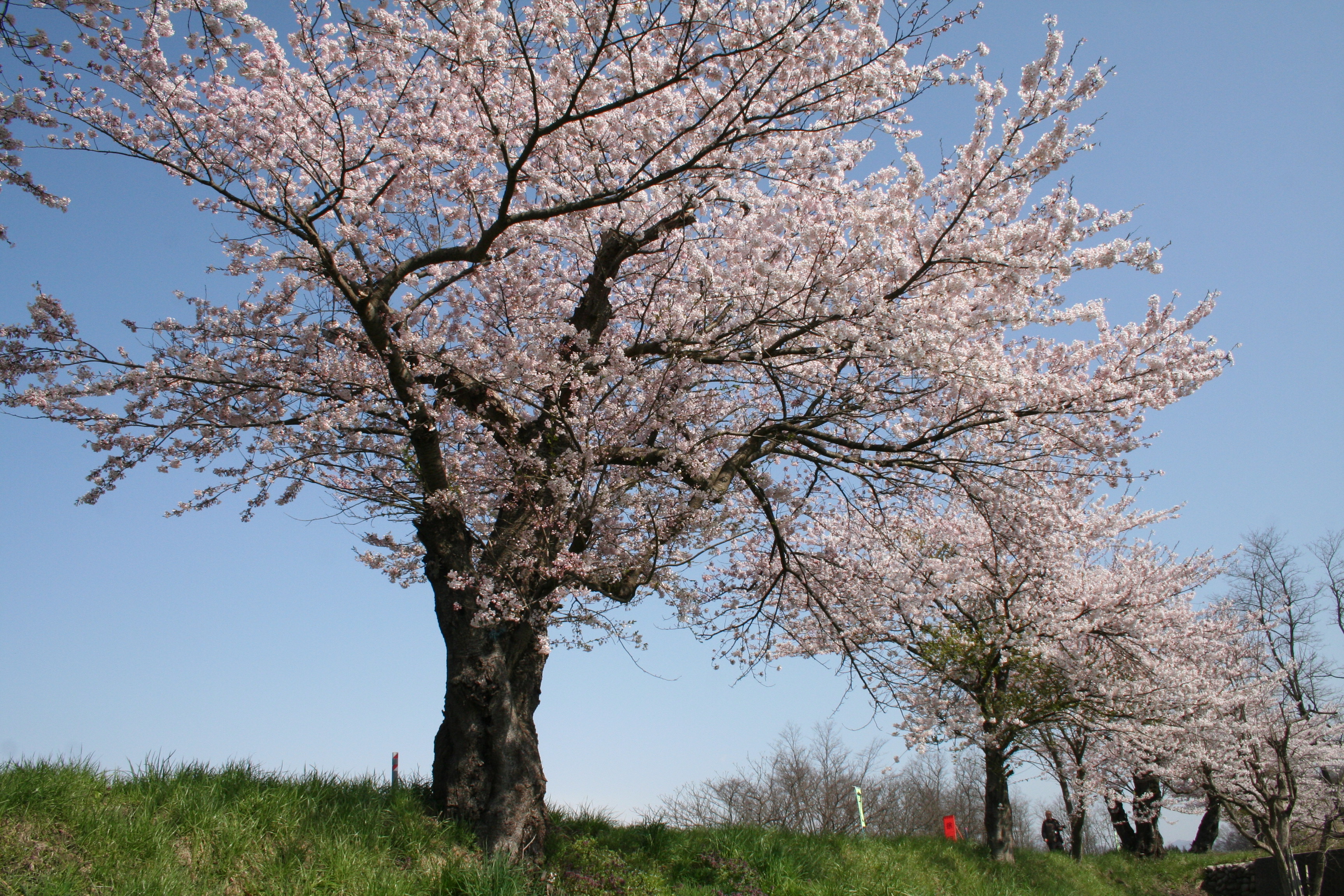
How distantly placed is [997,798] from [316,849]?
10.9 meters

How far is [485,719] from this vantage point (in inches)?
252

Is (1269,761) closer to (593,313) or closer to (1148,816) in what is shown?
(1148,816)

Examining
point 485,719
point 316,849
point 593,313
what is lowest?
point 316,849

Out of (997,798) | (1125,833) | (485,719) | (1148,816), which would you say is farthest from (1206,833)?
(485,719)

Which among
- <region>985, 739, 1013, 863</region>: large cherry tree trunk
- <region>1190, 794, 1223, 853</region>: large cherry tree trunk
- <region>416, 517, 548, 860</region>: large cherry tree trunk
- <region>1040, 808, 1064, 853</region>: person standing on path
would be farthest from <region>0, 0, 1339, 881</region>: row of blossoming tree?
<region>1190, 794, 1223, 853</region>: large cherry tree trunk

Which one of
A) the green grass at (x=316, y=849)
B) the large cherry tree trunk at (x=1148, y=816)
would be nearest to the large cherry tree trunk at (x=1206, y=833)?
the large cherry tree trunk at (x=1148, y=816)

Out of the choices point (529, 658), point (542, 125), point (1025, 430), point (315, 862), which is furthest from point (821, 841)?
point (542, 125)

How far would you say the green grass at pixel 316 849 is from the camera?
4.15m

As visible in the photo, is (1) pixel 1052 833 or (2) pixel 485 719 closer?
(2) pixel 485 719

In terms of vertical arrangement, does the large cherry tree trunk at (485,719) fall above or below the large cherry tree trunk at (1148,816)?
above

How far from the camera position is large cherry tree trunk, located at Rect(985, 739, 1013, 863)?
466 inches

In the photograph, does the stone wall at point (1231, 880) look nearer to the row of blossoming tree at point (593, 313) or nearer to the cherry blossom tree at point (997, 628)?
the cherry blossom tree at point (997, 628)

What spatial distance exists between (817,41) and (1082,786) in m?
14.1

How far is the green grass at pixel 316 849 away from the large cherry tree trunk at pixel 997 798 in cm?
452
